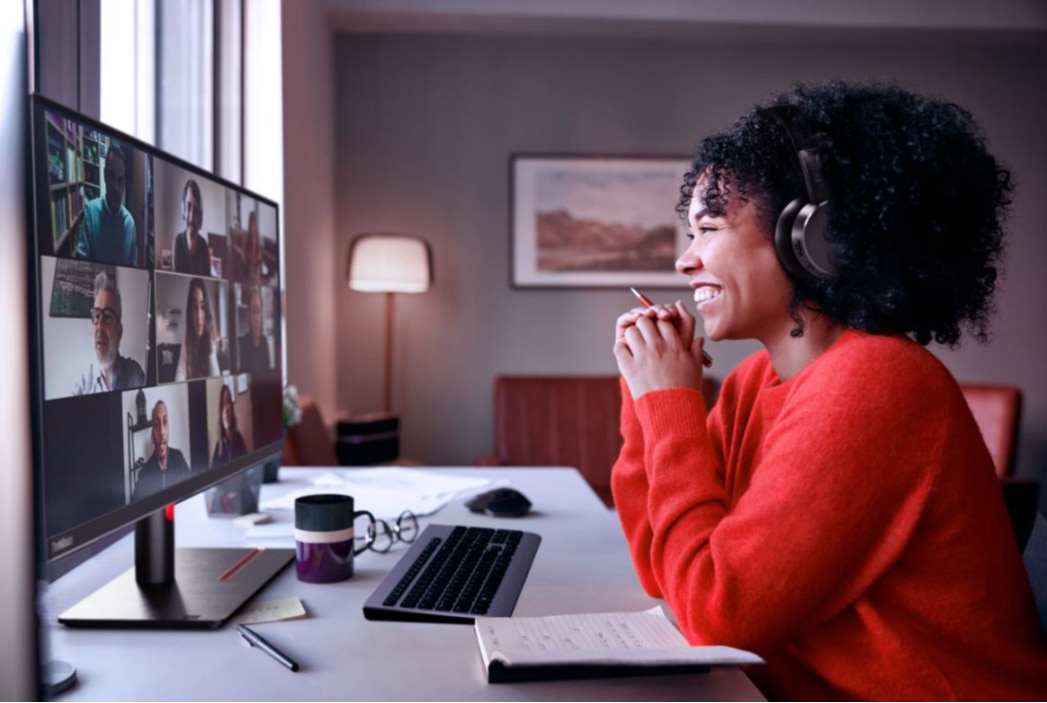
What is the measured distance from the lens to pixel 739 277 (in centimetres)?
98

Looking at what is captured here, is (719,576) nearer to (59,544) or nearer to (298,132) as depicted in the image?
(59,544)

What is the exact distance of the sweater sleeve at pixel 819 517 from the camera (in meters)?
0.75

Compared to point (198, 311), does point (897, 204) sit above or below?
above

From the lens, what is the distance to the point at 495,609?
0.92 meters

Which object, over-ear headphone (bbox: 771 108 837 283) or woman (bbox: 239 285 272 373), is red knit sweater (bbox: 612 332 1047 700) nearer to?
over-ear headphone (bbox: 771 108 837 283)

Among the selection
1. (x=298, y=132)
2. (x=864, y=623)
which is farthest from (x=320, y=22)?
(x=864, y=623)

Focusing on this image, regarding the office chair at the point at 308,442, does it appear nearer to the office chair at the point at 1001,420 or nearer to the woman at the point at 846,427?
the woman at the point at 846,427

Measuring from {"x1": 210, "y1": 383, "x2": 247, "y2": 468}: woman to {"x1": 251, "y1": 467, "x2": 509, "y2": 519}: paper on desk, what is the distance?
0.30 meters

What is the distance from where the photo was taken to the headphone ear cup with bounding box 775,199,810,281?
0.92 meters

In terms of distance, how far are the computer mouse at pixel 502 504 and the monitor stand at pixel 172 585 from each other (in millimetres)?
400

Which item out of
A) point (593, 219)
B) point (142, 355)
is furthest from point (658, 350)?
point (593, 219)

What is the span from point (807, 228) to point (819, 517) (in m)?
0.32

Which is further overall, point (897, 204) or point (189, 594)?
point (189, 594)

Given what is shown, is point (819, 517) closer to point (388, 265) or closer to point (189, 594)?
point (189, 594)
